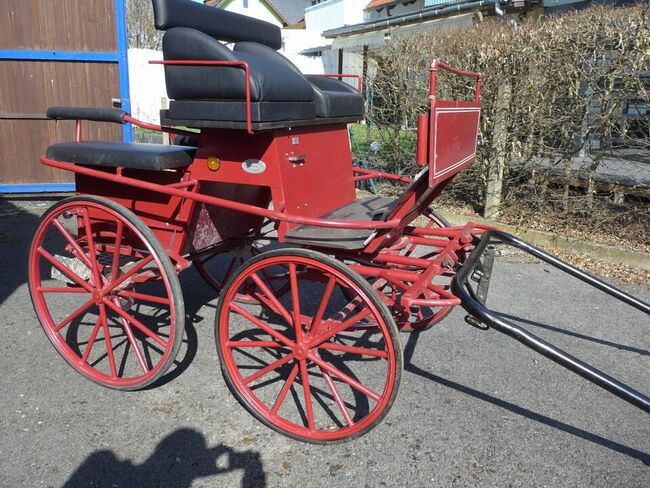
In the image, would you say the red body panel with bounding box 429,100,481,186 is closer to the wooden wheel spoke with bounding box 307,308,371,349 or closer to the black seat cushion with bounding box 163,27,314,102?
the wooden wheel spoke with bounding box 307,308,371,349

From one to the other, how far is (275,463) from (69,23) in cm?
594

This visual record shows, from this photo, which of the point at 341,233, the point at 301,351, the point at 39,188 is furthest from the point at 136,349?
the point at 39,188

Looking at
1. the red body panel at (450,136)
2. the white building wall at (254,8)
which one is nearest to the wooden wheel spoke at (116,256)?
the red body panel at (450,136)

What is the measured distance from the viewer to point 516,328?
1999 millimetres

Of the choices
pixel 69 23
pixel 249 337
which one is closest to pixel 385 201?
pixel 249 337

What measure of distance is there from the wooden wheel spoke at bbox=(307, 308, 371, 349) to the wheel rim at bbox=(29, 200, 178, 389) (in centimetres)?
64

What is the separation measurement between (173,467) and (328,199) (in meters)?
1.53

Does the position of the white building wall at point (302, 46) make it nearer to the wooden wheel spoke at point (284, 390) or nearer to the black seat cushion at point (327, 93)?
the black seat cushion at point (327, 93)

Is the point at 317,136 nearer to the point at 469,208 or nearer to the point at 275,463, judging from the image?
the point at 275,463

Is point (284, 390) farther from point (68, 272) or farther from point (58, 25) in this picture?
point (58, 25)

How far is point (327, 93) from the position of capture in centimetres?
305

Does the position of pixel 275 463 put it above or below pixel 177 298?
below

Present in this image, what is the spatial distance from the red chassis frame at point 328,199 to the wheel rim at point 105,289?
163 mm

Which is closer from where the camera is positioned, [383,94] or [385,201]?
[385,201]
